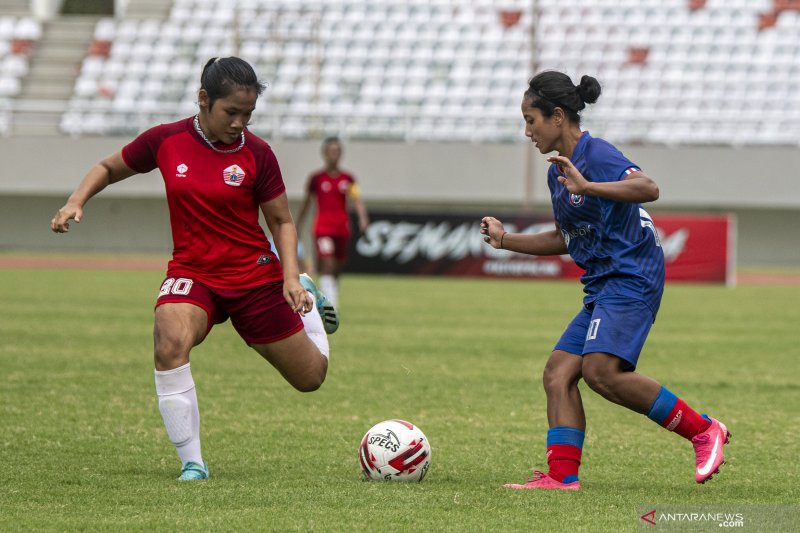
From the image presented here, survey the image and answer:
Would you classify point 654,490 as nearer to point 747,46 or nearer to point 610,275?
point 610,275

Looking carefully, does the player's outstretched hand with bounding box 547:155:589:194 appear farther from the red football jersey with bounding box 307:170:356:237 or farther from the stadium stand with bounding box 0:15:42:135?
the stadium stand with bounding box 0:15:42:135

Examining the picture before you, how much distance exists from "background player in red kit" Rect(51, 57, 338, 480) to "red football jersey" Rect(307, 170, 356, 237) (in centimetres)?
975

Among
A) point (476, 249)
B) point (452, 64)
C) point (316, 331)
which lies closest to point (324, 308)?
point (316, 331)

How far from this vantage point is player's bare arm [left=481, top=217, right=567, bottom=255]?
5828mm

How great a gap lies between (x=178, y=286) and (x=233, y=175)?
1.87 ft

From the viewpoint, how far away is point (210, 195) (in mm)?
5586

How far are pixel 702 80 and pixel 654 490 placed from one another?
29160mm

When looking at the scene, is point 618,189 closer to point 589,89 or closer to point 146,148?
point 589,89

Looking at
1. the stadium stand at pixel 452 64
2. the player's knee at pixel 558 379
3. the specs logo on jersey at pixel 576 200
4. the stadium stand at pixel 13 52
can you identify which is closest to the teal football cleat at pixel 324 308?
the player's knee at pixel 558 379

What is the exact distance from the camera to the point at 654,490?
5.44 m

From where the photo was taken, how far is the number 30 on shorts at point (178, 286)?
5613 millimetres

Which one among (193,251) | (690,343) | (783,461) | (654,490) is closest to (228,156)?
(193,251)

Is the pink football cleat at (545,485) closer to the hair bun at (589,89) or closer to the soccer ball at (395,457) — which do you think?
A: the soccer ball at (395,457)

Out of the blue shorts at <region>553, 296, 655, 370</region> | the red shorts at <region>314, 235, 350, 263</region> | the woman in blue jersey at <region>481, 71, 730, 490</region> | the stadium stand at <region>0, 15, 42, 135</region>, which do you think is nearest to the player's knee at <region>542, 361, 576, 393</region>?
the woman in blue jersey at <region>481, 71, 730, 490</region>
